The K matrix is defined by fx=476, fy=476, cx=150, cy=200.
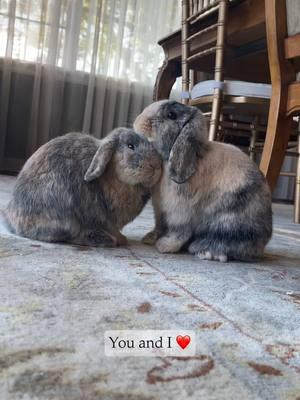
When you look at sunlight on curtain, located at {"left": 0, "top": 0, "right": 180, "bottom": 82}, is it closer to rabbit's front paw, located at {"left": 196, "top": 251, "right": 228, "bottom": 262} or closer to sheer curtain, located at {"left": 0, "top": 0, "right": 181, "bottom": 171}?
sheer curtain, located at {"left": 0, "top": 0, "right": 181, "bottom": 171}

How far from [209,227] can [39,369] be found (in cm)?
70

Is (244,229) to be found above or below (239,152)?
below

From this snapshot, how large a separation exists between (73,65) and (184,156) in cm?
260

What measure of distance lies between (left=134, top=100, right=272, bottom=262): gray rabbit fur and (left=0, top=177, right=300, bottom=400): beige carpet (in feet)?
0.19

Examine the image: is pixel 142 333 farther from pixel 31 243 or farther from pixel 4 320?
pixel 31 243

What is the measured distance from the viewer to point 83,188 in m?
1.12

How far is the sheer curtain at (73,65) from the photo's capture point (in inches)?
130

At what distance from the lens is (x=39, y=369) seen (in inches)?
18.8

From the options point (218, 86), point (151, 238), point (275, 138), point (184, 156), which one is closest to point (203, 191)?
point (184, 156)

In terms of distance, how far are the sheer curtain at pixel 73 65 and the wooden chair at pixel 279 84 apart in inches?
75.1

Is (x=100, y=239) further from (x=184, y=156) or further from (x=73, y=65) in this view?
(x=73, y=65)

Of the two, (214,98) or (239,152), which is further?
(214,98)

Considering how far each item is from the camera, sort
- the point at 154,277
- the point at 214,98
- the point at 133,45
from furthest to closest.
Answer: the point at 133,45 < the point at 214,98 < the point at 154,277

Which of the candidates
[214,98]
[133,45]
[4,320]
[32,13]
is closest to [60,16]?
[32,13]
